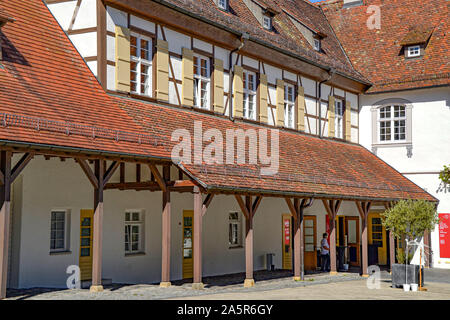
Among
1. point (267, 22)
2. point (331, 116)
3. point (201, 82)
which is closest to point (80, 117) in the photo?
point (201, 82)

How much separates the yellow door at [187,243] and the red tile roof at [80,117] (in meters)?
2.69

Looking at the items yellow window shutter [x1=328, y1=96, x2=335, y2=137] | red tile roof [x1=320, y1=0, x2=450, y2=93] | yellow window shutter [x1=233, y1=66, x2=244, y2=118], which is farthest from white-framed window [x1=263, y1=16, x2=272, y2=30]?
red tile roof [x1=320, y1=0, x2=450, y2=93]

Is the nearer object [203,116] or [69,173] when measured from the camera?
[69,173]

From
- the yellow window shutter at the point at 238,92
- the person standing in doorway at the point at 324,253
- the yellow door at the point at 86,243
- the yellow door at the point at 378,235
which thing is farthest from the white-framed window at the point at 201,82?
the yellow door at the point at 378,235

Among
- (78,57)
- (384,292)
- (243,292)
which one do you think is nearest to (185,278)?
(243,292)

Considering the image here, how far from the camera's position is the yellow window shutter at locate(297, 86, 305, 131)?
2350 centimetres

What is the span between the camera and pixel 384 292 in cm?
1631

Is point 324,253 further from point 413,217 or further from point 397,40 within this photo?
point 397,40

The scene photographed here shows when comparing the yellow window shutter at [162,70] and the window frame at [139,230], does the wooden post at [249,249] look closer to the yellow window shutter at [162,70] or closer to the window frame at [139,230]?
the window frame at [139,230]

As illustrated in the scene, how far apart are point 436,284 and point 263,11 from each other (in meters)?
10.4

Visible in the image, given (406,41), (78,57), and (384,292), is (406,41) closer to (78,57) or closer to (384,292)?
(384,292)

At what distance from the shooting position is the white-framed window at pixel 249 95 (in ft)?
69.5

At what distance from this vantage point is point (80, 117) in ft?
45.2

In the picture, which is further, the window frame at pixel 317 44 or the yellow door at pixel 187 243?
the window frame at pixel 317 44
